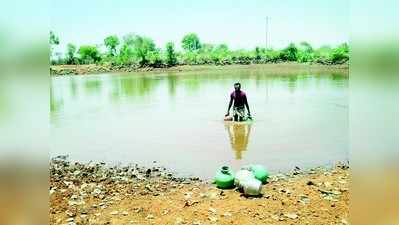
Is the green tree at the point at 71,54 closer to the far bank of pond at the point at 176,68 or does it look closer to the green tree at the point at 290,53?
the far bank of pond at the point at 176,68

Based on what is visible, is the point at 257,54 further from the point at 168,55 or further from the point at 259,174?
the point at 259,174

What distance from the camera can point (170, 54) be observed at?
30109 mm

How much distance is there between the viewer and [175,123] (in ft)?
31.2

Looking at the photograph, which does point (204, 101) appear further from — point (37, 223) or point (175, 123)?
point (37, 223)

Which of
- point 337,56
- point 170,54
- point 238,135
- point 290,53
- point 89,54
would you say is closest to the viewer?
point 238,135

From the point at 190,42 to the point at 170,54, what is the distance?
7079mm

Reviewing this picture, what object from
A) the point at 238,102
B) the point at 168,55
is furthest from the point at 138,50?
the point at 238,102

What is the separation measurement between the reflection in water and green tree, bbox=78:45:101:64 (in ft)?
80.1

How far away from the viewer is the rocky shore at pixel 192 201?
3.68 meters

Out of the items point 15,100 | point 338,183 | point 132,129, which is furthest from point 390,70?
point 132,129

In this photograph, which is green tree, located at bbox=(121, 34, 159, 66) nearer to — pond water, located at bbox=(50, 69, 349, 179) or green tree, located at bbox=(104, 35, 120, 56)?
green tree, located at bbox=(104, 35, 120, 56)

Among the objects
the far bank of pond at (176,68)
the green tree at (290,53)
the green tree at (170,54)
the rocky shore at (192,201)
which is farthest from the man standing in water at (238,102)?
the green tree at (290,53)

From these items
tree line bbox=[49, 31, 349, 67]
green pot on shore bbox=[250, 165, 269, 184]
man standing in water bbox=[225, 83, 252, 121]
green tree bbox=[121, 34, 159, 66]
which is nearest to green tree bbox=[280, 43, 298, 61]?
tree line bbox=[49, 31, 349, 67]

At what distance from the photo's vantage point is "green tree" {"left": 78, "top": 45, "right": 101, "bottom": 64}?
103 feet
